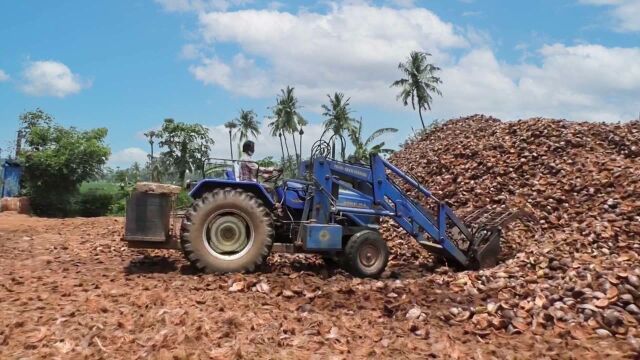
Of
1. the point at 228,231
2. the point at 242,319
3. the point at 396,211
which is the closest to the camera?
the point at 242,319

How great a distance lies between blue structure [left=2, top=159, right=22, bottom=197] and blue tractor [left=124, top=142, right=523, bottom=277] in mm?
17271

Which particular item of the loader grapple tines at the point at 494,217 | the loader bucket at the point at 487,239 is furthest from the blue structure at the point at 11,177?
the loader bucket at the point at 487,239

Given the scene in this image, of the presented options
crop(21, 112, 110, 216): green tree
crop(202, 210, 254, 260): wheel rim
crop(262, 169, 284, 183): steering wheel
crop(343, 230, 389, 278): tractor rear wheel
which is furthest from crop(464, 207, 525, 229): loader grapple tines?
crop(21, 112, 110, 216): green tree

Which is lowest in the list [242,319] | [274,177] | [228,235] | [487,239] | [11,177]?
[242,319]

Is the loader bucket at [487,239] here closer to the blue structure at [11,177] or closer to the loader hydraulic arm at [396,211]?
the loader hydraulic arm at [396,211]

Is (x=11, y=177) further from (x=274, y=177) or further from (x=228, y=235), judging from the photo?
(x=228, y=235)

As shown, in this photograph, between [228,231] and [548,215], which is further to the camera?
[548,215]

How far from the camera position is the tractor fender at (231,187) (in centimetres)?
740

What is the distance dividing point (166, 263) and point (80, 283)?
162cm

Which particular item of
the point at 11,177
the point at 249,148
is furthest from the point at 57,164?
the point at 249,148

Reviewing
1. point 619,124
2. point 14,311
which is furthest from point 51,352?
point 619,124

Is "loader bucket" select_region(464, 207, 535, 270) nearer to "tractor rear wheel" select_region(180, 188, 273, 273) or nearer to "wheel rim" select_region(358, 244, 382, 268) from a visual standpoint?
"wheel rim" select_region(358, 244, 382, 268)

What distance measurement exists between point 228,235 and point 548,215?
5137 millimetres

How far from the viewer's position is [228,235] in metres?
7.32
